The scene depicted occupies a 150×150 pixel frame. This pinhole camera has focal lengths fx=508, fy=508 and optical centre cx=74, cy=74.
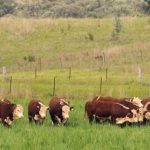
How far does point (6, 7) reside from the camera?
8738 cm

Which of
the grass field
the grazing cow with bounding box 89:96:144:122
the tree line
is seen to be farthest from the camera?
the tree line

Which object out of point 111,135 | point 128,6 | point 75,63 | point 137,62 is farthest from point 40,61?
point 128,6

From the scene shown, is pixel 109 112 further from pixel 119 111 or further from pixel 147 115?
pixel 147 115

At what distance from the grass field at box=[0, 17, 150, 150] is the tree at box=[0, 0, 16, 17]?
20386 mm

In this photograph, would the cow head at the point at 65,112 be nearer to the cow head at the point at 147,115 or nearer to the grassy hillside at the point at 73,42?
the cow head at the point at 147,115

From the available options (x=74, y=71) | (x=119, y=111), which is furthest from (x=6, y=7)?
(x=119, y=111)

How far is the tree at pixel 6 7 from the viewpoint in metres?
85.9

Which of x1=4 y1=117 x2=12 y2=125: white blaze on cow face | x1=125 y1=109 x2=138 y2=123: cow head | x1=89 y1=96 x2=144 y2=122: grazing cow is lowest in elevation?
x1=4 y1=117 x2=12 y2=125: white blaze on cow face

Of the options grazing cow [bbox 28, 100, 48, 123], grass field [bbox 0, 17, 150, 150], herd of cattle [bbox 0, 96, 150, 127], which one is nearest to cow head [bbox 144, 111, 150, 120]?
herd of cattle [bbox 0, 96, 150, 127]

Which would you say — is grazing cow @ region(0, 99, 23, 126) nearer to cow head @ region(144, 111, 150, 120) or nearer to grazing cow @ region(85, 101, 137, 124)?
grazing cow @ region(85, 101, 137, 124)

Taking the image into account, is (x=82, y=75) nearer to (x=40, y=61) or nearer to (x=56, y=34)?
(x=40, y=61)

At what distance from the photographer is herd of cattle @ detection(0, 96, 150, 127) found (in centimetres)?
1891

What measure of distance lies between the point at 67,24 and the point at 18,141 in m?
48.8

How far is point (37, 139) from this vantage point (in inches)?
608
